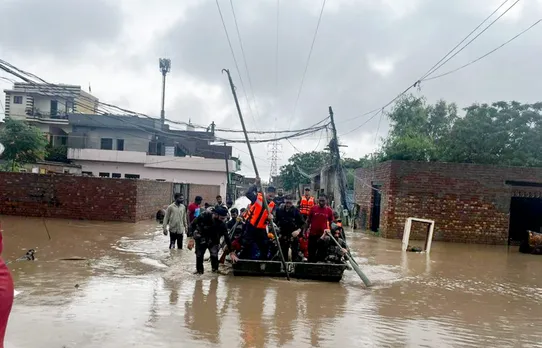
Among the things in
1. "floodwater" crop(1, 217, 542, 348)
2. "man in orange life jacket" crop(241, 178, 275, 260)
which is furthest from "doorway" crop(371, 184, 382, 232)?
"man in orange life jacket" crop(241, 178, 275, 260)

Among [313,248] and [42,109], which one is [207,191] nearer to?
[42,109]

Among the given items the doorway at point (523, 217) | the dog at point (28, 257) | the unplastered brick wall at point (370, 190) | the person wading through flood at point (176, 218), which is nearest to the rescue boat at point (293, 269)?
the person wading through flood at point (176, 218)

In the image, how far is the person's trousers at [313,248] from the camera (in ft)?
34.6

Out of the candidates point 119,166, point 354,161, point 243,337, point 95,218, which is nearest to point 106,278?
point 243,337

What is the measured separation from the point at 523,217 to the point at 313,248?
14.4m

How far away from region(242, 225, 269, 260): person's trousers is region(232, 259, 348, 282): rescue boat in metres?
0.47

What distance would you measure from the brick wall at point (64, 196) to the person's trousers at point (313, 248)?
39.6ft

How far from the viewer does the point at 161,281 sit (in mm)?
9062

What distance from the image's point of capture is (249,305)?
752 centimetres

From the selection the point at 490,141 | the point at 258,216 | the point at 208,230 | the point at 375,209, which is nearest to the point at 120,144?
the point at 375,209

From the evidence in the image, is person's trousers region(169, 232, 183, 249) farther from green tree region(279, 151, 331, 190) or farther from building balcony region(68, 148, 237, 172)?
green tree region(279, 151, 331, 190)

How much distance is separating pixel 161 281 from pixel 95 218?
42.1ft

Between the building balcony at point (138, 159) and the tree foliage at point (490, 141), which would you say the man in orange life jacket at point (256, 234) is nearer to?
the tree foliage at point (490, 141)

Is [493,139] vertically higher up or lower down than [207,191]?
higher up
